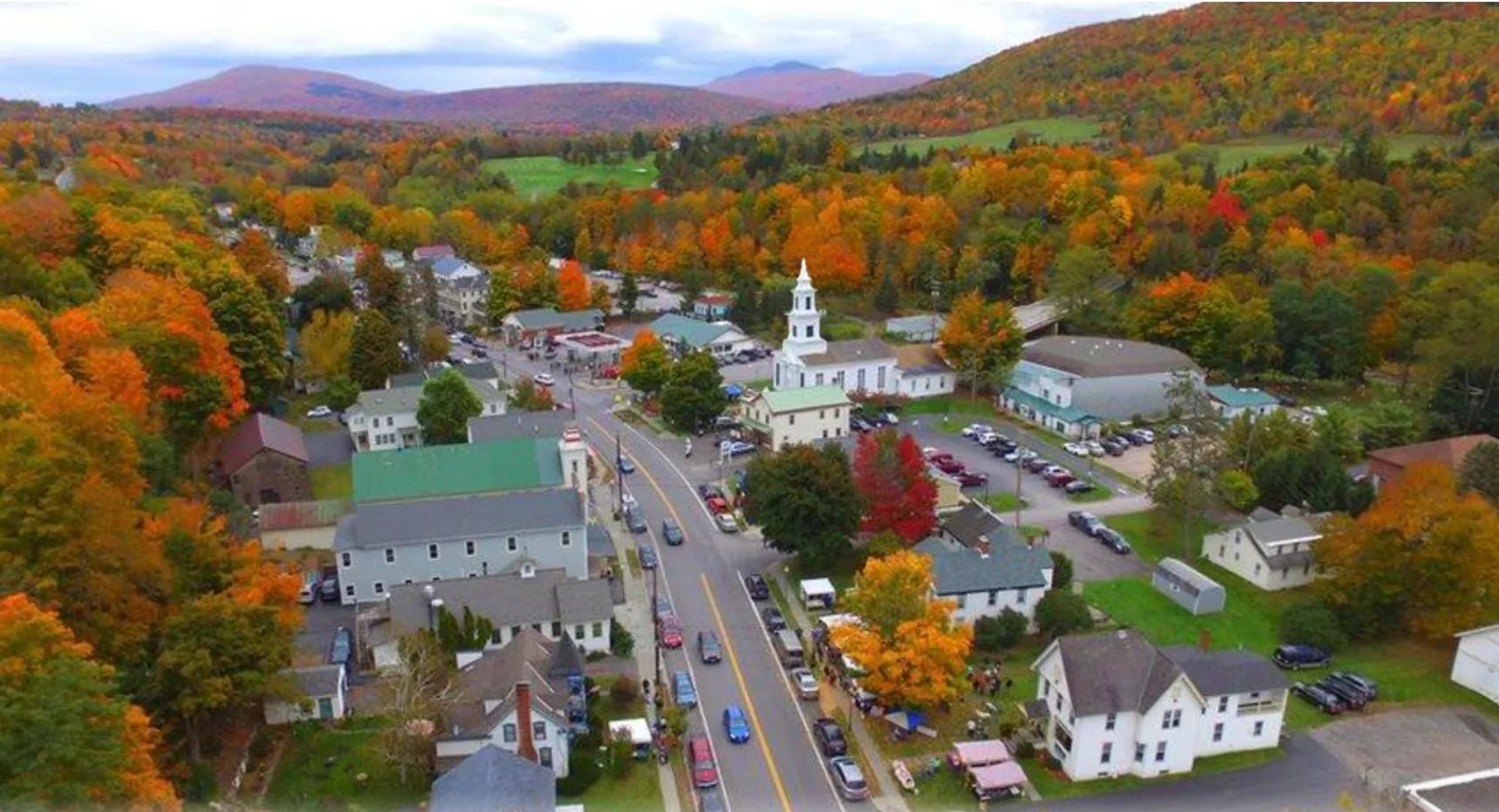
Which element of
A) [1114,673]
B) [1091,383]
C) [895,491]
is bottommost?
[1114,673]

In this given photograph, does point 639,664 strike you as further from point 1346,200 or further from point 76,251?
A: point 1346,200

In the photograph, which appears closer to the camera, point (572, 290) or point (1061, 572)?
point (1061, 572)

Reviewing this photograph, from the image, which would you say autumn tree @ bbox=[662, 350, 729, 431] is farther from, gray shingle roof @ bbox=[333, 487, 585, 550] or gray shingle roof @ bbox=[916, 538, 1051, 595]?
gray shingle roof @ bbox=[916, 538, 1051, 595]

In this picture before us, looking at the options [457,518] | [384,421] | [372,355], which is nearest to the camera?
[457,518]

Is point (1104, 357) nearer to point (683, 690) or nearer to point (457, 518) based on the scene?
point (683, 690)

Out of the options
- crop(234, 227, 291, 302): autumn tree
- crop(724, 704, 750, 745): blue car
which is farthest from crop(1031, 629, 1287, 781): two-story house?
crop(234, 227, 291, 302): autumn tree

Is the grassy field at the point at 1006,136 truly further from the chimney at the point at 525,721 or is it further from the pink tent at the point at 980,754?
the chimney at the point at 525,721

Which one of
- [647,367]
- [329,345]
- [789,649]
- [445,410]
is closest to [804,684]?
[789,649]

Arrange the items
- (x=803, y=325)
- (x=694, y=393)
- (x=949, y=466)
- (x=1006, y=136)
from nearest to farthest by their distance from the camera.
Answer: (x=949, y=466), (x=694, y=393), (x=803, y=325), (x=1006, y=136)
